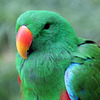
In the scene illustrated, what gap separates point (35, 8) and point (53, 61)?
3.67 ft

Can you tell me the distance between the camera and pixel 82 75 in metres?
1.30

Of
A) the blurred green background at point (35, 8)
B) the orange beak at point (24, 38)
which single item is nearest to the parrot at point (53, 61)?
the orange beak at point (24, 38)

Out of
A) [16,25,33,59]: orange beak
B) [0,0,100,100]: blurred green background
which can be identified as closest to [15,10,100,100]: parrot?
[16,25,33,59]: orange beak

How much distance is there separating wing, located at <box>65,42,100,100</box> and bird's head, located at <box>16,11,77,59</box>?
Result: 5.5 inches

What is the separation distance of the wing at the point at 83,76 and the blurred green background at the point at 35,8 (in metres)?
0.61

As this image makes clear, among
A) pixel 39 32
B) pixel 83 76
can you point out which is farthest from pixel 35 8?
pixel 83 76

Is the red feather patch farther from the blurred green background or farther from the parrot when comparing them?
the blurred green background

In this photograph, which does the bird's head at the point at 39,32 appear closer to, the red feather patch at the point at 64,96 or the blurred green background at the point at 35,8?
the red feather patch at the point at 64,96

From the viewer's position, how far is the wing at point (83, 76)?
4.26 ft

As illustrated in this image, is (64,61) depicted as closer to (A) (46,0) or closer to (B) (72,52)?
(B) (72,52)

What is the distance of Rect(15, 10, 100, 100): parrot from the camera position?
4.21 ft

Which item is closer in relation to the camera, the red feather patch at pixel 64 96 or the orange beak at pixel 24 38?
the orange beak at pixel 24 38

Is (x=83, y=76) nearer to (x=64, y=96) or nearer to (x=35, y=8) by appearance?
(x=64, y=96)

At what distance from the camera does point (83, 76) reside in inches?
51.4
